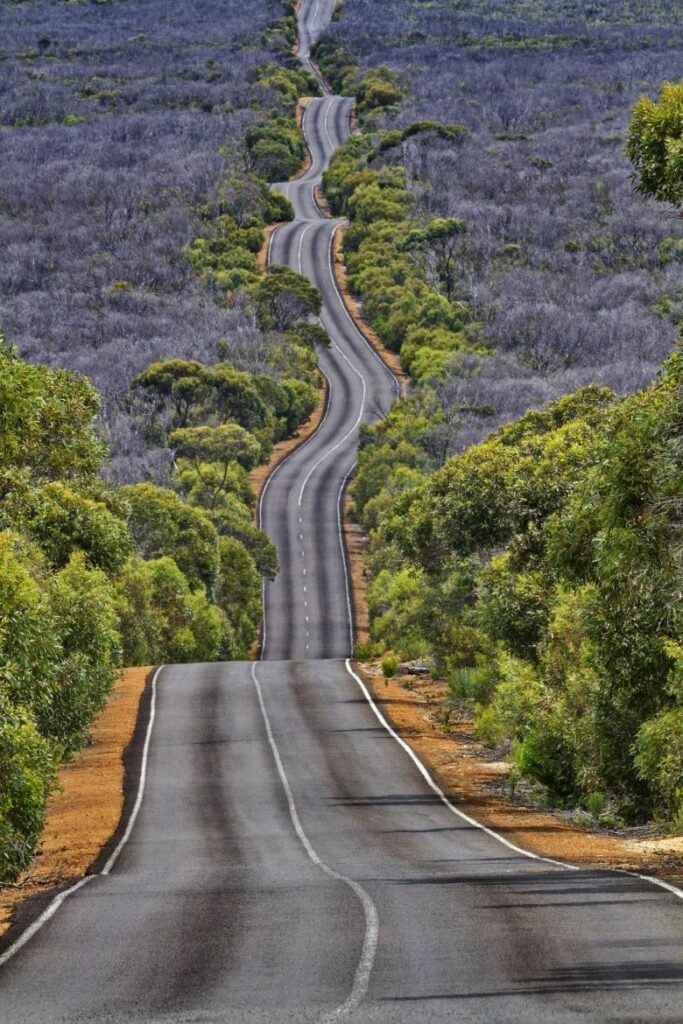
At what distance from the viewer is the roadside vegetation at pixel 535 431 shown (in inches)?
846

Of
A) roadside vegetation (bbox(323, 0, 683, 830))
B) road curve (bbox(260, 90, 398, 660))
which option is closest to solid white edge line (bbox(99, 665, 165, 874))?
roadside vegetation (bbox(323, 0, 683, 830))

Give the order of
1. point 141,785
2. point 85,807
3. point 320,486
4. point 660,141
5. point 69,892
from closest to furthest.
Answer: point 69,892
point 660,141
point 85,807
point 141,785
point 320,486

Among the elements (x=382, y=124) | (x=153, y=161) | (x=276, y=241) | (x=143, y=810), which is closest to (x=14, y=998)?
(x=143, y=810)

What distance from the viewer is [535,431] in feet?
147

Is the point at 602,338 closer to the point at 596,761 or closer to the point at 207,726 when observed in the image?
the point at 207,726

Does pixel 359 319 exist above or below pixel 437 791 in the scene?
above

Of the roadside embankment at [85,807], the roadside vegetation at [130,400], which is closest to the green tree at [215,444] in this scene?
the roadside vegetation at [130,400]

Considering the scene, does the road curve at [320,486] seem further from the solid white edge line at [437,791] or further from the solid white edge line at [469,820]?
the solid white edge line at [469,820]

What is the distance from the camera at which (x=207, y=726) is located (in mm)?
46344

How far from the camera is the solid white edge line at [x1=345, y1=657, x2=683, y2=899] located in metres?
19.3

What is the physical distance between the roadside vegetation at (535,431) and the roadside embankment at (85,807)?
9087 mm

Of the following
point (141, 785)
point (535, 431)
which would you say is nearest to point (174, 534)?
point (535, 431)

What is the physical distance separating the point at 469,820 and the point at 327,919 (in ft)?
47.5

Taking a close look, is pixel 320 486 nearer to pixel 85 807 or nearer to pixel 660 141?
pixel 85 807
